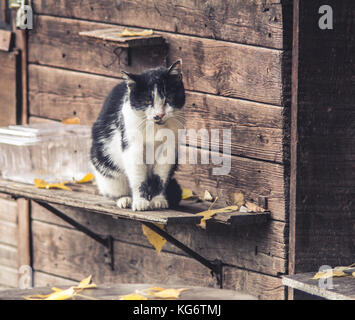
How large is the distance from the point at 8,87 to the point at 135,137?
1.67 meters

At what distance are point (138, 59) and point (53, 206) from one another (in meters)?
1.14

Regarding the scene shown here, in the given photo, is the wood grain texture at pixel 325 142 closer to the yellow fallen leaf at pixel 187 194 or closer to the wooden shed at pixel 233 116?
the wooden shed at pixel 233 116

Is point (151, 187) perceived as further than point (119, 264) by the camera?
No

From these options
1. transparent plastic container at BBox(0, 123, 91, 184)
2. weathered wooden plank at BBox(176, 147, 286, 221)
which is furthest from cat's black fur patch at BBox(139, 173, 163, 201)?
transparent plastic container at BBox(0, 123, 91, 184)

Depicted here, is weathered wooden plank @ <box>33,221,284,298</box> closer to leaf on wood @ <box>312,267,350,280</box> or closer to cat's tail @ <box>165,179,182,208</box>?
leaf on wood @ <box>312,267,350,280</box>

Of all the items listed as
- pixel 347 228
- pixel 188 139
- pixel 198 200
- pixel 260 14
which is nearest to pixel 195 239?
pixel 198 200

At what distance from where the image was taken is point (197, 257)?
4.11 m

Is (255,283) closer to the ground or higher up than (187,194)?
closer to the ground

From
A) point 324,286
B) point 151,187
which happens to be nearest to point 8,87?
point 151,187

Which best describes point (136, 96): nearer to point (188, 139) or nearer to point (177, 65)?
point (177, 65)

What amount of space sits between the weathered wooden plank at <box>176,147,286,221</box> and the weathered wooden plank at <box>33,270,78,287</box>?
1.20m

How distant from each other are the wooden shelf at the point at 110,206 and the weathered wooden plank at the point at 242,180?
9 cm

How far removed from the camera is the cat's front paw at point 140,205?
152 inches

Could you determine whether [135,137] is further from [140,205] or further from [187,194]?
[187,194]
